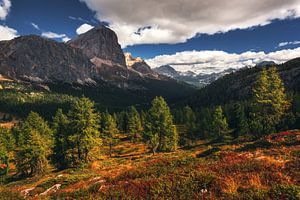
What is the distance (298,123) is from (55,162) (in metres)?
65.4

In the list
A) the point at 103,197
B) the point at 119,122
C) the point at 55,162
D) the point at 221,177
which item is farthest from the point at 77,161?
the point at 119,122

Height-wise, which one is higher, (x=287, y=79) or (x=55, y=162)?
(x=287, y=79)

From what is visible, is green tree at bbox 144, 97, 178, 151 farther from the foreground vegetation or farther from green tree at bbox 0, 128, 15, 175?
green tree at bbox 0, 128, 15, 175

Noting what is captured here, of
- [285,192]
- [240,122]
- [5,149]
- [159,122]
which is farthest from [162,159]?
[5,149]

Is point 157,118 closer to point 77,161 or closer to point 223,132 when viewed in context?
point 77,161

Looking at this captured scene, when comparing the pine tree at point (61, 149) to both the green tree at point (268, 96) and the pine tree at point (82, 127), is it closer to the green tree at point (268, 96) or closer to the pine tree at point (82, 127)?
the pine tree at point (82, 127)

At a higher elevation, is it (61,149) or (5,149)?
(61,149)

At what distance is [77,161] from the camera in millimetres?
38500

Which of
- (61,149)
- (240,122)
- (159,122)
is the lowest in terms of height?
(240,122)

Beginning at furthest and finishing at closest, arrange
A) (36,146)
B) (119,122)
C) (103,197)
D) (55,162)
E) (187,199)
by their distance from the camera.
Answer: (119,122), (55,162), (36,146), (103,197), (187,199)

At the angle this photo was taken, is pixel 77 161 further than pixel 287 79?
No

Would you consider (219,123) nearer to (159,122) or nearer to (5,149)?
(159,122)

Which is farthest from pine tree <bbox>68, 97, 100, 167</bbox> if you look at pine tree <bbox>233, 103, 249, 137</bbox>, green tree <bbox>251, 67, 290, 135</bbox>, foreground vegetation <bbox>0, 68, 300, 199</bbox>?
pine tree <bbox>233, 103, 249, 137</bbox>

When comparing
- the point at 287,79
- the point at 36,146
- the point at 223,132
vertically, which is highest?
the point at 287,79
